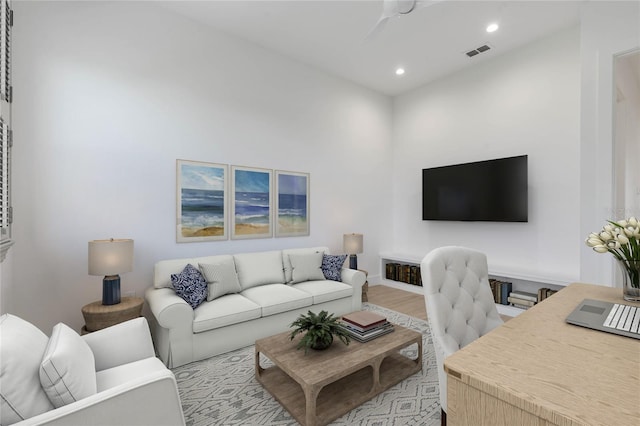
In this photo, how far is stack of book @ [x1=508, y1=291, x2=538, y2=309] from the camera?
3.60 m

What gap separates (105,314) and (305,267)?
208cm

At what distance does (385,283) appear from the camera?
527 centimetres

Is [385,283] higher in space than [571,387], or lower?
lower

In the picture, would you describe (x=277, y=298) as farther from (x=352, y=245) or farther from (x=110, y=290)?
(x=352, y=245)

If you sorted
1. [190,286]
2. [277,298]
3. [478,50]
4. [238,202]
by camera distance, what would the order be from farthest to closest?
[478,50]
[238,202]
[277,298]
[190,286]

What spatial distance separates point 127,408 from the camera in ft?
3.95

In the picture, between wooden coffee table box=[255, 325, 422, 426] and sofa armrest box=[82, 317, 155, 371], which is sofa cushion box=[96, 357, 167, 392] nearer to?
sofa armrest box=[82, 317, 155, 371]

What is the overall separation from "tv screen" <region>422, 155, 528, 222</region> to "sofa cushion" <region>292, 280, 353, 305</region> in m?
2.04

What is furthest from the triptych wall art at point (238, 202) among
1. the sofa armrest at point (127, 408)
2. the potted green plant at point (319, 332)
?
the sofa armrest at point (127, 408)

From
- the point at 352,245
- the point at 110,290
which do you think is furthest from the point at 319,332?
the point at 352,245

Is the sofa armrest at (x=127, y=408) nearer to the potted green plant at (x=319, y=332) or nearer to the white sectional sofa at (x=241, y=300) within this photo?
the potted green plant at (x=319, y=332)

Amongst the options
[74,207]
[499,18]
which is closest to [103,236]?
[74,207]

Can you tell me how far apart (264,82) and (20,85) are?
2.43m

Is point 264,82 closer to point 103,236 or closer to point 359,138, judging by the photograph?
point 359,138
